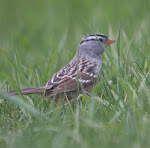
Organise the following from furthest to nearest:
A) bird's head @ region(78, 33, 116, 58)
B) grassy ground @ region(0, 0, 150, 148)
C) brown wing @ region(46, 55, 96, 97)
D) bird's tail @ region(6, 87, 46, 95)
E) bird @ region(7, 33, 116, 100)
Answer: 1. bird's head @ region(78, 33, 116, 58)
2. brown wing @ region(46, 55, 96, 97)
3. bird @ region(7, 33, 116, 100)
4. bird's tail @ region(6, 87, 46, 95)
5. grassy ground @ region(0, 0, 150, 148)

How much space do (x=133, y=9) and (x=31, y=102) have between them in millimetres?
4885

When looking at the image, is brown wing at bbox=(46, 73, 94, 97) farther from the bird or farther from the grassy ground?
the grassy ground

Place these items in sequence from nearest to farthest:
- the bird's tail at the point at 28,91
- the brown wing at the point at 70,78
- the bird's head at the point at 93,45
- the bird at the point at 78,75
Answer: the bird's tail at the point at 28,91
the bird at the point at 78,75
the brown wing at the point at 70,78
the bird's head at the point at 93,45

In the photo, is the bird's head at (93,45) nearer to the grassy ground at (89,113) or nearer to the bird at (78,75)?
the bird at (78,75)

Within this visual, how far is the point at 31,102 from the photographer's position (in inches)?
156

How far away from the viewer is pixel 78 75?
177 inches

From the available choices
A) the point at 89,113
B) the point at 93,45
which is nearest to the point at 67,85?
the point at 93,45

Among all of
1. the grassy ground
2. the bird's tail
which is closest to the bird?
the bird's tail

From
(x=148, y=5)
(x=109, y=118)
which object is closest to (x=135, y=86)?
(x=109, y=118)

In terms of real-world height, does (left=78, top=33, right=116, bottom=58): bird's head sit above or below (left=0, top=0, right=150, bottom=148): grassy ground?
above

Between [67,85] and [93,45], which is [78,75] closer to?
[67,85]

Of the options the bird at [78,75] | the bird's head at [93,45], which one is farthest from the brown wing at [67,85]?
the bird's head at [93,45]

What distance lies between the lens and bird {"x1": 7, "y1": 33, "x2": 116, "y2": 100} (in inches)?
158

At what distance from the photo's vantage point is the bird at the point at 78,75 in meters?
4.02
